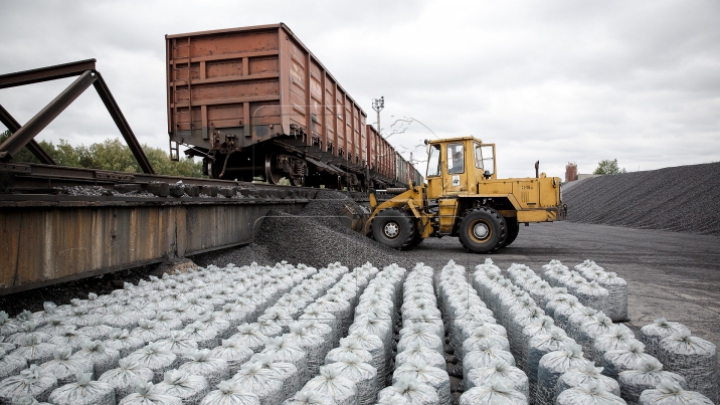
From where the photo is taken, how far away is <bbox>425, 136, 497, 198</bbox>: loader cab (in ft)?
30.8

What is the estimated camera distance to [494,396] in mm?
1931

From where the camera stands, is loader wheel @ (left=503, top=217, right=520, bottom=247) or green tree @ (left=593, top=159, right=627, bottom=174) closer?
loader wheel @ (left=503, top=217, right=520, bottom=247)

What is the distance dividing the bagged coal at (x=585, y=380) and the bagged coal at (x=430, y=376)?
21.7 inches

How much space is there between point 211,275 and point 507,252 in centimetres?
692

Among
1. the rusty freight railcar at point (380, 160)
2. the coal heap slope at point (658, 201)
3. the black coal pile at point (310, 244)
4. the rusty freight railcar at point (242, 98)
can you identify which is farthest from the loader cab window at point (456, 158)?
the coal heap slope at point (658, 201)

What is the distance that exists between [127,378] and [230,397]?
2.29 ft

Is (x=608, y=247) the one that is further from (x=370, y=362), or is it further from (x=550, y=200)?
(x=370, y=362)

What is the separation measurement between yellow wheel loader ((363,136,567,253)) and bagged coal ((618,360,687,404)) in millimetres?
7004

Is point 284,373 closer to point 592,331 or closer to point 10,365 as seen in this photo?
point 10,365

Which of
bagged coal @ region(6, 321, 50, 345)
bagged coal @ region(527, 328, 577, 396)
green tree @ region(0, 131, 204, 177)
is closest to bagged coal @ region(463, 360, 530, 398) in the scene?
bagged coal @ region(527, 328, 577, 396)

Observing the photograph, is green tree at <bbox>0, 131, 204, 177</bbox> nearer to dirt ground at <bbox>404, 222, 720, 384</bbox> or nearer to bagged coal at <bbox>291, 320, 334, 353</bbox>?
dirt ground at <bbox>404, 222, 720, 384</bbox>

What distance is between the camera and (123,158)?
137ft

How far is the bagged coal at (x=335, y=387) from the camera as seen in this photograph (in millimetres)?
1985

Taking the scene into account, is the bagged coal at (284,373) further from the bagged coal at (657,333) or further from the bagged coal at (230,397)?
the bagged coal at (657,333)
